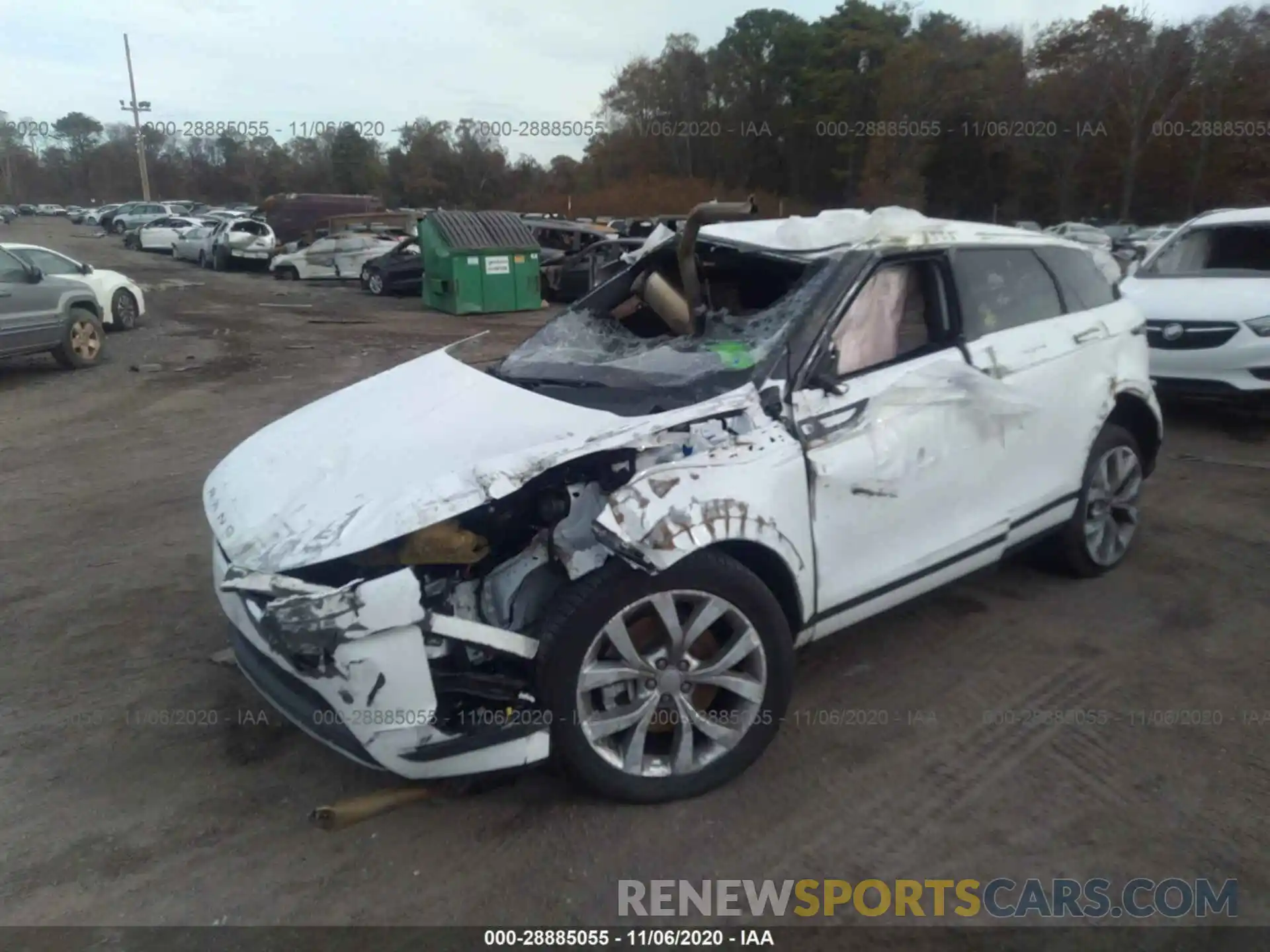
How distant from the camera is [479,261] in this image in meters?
17.5

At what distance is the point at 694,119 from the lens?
60.1 meters

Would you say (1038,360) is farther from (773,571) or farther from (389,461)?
(389,461)

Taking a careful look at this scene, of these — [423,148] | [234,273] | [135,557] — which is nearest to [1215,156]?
[234,273]

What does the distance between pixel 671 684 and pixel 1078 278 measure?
9.95ft

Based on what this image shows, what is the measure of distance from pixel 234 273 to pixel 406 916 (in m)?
28.6

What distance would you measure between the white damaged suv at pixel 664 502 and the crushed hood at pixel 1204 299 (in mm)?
3788

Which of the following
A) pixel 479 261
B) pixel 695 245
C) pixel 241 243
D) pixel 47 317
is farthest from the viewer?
pixel 241 243

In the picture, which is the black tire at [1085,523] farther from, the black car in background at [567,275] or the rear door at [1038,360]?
the black car in background at [567,275]

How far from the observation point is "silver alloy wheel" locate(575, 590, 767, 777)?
9.46 feet

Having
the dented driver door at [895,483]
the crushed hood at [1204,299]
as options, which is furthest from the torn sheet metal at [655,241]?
the crushed hood at [1204,299]

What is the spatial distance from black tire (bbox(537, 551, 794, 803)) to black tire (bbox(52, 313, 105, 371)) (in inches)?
433

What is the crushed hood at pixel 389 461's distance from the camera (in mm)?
2781

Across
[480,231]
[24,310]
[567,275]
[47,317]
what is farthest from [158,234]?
[24,310]

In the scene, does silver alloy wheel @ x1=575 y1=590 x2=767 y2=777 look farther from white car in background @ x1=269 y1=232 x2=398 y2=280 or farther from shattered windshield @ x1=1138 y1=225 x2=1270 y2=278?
white car in background @ x1=269 y1=232 x2=398 y2=280
